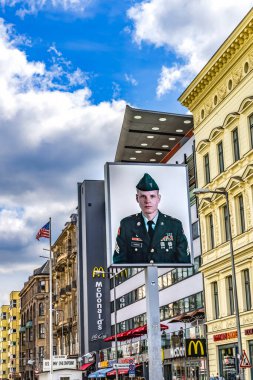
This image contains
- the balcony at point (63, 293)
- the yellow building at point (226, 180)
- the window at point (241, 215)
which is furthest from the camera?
the balcony at point (63, 293)

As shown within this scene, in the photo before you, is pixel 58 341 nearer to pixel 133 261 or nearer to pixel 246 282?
pixel 246 282

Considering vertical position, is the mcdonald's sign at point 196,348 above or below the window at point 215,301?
below

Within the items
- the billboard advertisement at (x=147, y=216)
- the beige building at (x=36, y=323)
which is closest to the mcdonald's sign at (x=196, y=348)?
the billboard advertisement at (x=147, y=216)

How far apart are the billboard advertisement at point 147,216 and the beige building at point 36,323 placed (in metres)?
91.0

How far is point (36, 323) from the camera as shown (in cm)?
12950

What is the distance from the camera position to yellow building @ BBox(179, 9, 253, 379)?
40.6 metres

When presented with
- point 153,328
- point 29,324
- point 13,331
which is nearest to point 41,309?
point 29,324

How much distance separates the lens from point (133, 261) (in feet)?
110

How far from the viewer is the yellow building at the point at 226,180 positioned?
4059cm

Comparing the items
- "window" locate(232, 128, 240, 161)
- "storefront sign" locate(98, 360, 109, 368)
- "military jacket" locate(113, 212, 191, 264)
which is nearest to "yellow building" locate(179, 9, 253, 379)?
"window" locate(232, 128, 240, 161)

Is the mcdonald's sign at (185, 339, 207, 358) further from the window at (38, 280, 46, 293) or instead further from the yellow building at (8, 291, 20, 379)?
the yellow building at (8, 291, 20, 379)

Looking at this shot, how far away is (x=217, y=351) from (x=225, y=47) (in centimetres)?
1878

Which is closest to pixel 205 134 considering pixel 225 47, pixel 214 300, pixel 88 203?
pixel 225 47

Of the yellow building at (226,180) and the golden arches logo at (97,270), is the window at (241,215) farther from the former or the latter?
the golden arches logo at (97,270)
